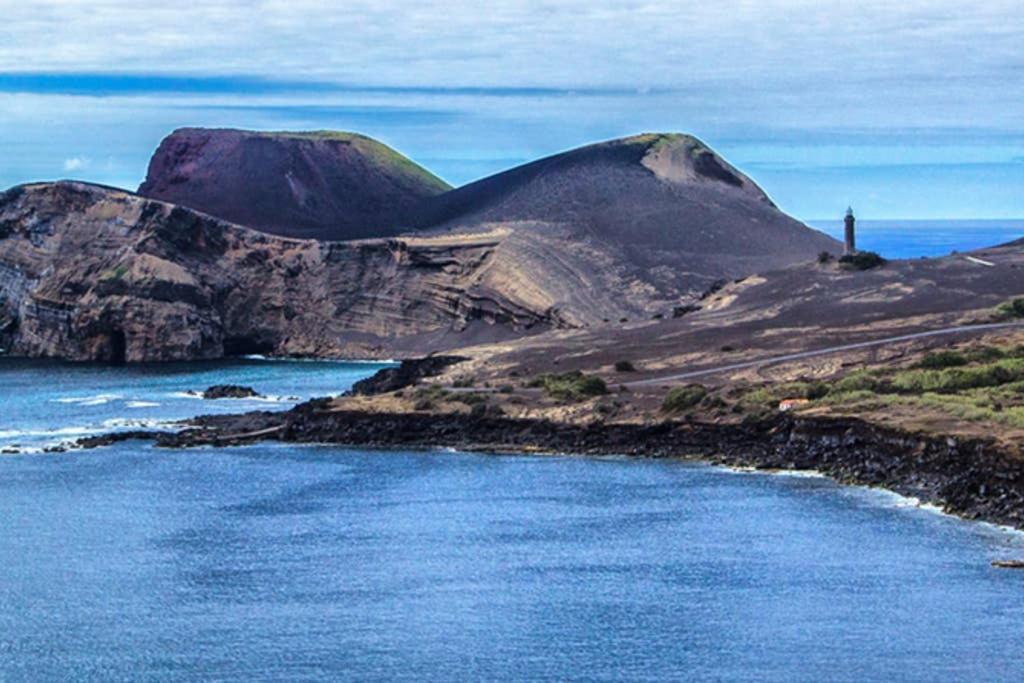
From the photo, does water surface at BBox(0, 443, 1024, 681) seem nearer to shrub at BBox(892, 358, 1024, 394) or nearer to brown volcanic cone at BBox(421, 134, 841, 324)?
→ shrub at BBox(892, 358, 1024, 394)

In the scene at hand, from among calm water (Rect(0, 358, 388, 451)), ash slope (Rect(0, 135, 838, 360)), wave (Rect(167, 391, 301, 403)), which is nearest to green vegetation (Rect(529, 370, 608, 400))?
calm water (Rect(0, 358, 388, 451))

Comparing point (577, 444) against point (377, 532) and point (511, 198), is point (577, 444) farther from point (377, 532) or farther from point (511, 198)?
point (511, 198)

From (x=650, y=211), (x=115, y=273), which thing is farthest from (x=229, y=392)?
(x=650, y=211)

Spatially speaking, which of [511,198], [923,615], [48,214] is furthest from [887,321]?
[48,214]

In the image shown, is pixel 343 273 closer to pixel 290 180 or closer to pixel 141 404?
pixel 290 180

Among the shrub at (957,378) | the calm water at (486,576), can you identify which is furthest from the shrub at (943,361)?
the calm water at (486,576)

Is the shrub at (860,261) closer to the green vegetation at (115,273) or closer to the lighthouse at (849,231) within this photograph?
the lighthouse at (849,231)

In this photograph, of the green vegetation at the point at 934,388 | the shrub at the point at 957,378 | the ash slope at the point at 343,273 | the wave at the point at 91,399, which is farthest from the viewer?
the ash slope at the point at 343,273

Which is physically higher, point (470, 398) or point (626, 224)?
point (626, 224)
